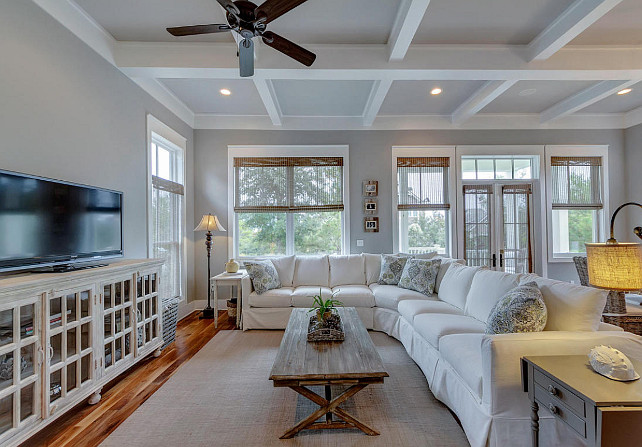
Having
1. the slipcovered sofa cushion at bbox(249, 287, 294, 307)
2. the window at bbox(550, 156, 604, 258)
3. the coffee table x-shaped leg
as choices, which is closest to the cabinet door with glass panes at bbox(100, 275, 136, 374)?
the slipcovered sofa cushion at bbox(249, 287, 294, 307)

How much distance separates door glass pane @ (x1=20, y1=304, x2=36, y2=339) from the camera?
1722mm

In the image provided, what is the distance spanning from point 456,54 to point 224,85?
8.70 ft

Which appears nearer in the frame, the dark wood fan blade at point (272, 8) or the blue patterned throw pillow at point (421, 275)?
the dark wood fan blade at point (272, 8)

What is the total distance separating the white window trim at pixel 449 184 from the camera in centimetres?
492

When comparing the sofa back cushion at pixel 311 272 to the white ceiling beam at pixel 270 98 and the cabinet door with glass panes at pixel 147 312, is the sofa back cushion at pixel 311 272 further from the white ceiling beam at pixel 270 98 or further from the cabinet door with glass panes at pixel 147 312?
the white ceiling beam at pixel 270 98

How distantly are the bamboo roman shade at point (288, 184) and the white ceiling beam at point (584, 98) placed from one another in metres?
3.27

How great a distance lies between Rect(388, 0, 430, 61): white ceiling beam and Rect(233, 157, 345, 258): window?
221 centimetres

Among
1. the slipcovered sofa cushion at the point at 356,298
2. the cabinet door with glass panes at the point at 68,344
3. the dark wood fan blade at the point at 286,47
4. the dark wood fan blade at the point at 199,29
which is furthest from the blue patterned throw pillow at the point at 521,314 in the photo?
the cabinet door with glass panes at the point at 68,344

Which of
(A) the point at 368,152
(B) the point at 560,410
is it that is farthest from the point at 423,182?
(B) the point at 560,410

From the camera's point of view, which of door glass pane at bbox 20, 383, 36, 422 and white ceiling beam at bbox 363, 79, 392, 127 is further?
white ceiling beam at bbox 363, 79, 392, 127

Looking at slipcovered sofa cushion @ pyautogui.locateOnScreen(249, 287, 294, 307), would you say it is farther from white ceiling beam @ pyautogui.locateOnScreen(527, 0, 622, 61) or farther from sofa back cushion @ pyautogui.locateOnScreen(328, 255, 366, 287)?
white ceiling beam @ pyautogui.locateOnScreen(527, 0, 622, 61)

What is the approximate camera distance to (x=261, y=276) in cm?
397

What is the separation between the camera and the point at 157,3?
7.98 feet

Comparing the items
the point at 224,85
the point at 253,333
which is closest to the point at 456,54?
the point at 224,85
